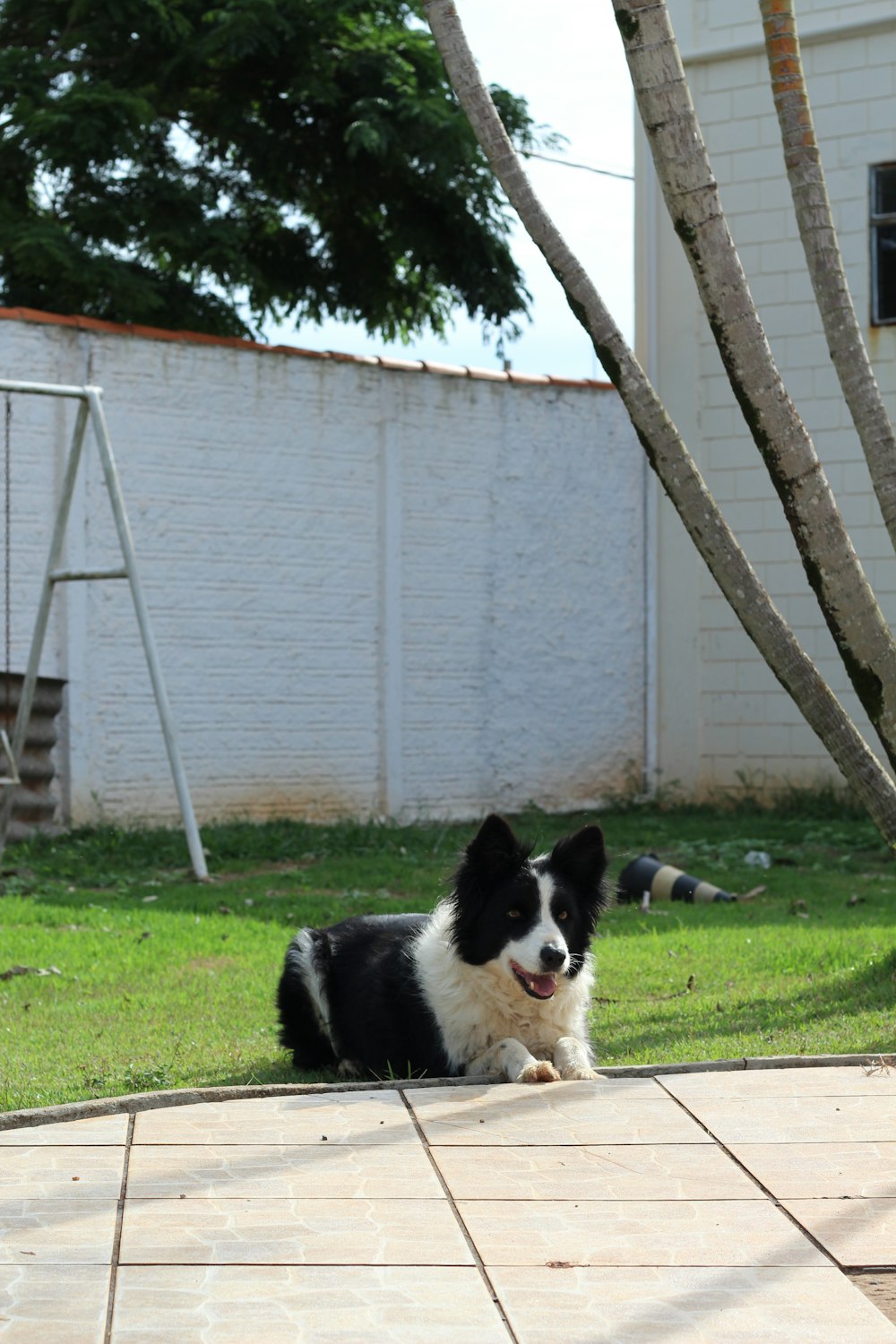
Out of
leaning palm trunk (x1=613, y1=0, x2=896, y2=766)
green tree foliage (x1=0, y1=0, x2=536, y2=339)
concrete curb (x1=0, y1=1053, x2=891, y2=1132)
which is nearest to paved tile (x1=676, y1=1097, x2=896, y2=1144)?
concrete curb (x1=0, y1=1053, x2=891, y2=1132)

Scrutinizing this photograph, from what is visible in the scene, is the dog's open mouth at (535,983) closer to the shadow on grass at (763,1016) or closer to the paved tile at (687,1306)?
the shadow on grass at (763,1016)

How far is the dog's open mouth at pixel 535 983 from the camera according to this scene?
16.7 ft

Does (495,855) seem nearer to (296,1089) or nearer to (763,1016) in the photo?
(296,1089)

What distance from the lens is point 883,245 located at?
14.1 meters

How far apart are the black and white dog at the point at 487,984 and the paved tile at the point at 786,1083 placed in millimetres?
340

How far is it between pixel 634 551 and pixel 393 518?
8.59ft

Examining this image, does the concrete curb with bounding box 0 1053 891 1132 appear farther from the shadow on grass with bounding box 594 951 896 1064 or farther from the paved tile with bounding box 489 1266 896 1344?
the paved tile with bounding box 489 1266 896 1344

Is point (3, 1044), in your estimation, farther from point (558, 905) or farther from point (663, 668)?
point (663, 668)

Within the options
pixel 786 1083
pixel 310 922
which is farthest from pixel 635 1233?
pixel 310 922

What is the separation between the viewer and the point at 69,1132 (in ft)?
14.1

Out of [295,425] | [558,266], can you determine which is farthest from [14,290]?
[558,266]

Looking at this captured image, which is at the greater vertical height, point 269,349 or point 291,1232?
point 269,349

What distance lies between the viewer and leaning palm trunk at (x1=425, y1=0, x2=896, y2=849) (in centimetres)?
645

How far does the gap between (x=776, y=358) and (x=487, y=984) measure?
1034 cm
